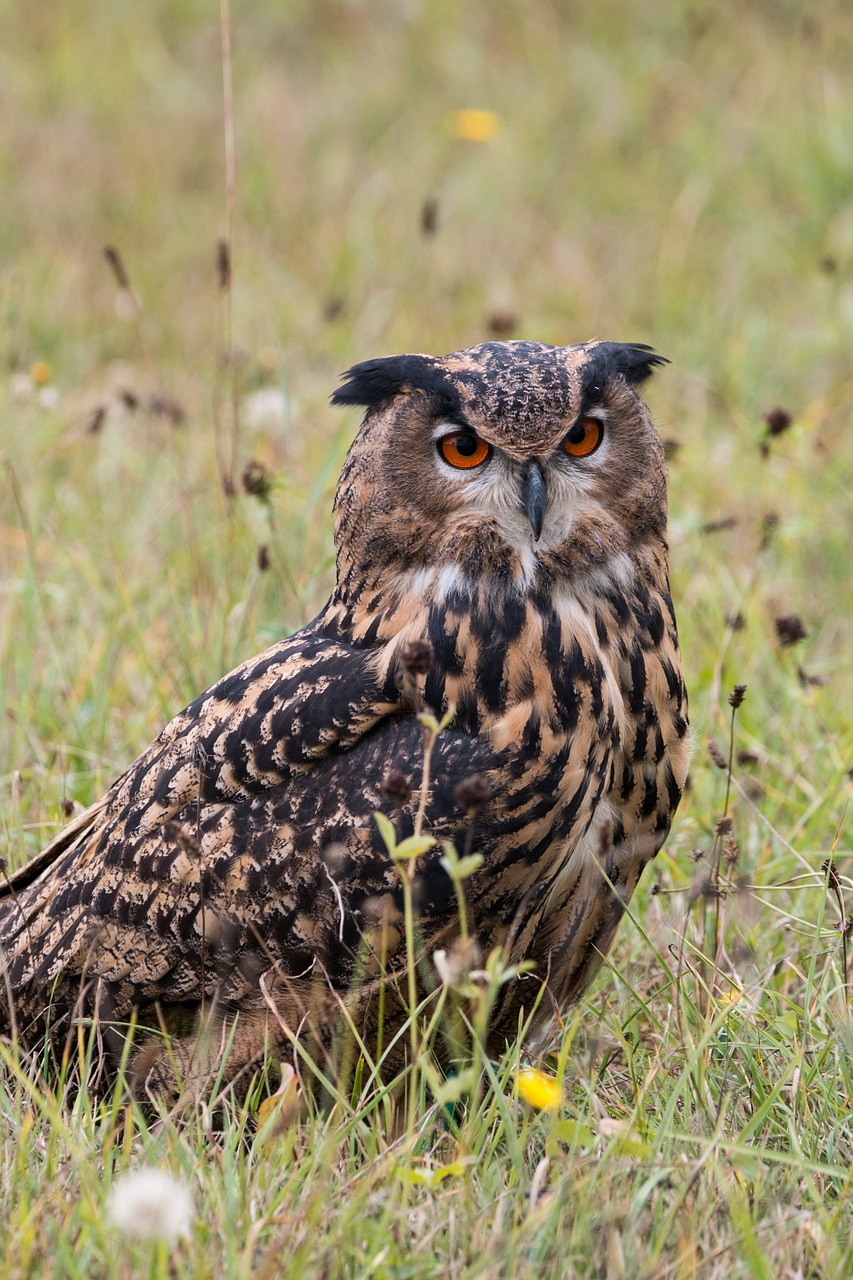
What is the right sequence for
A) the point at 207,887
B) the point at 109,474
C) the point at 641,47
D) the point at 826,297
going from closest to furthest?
1. the point at 207,887
2. the point at 109,474
3. the point at 826,297
4. the point at 641,47

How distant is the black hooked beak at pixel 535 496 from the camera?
2.64 m

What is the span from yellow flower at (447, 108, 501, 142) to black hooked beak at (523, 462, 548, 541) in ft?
19.8

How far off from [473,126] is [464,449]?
6.01m

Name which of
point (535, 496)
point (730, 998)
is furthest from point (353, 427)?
point (730, 998)

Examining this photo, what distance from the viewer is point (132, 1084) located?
9.30 feet

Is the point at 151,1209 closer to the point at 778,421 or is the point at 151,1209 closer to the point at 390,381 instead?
the point at 390,381

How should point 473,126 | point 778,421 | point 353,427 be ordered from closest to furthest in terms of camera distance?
point 778,421
point 353,427
point 473,126

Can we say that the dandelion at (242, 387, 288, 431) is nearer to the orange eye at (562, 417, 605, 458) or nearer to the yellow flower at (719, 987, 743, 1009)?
the orange eye at (562, 417, 605, 458)

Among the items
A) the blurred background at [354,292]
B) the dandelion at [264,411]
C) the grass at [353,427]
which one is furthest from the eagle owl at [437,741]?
the dandelion at [264,411]

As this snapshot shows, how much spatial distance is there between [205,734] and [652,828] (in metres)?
0.84

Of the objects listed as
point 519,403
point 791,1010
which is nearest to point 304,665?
point 519,403

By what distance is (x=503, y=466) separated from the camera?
270 cm

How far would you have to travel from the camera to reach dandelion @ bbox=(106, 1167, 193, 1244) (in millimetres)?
2004

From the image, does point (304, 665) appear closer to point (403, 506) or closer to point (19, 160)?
point (403, 506)
